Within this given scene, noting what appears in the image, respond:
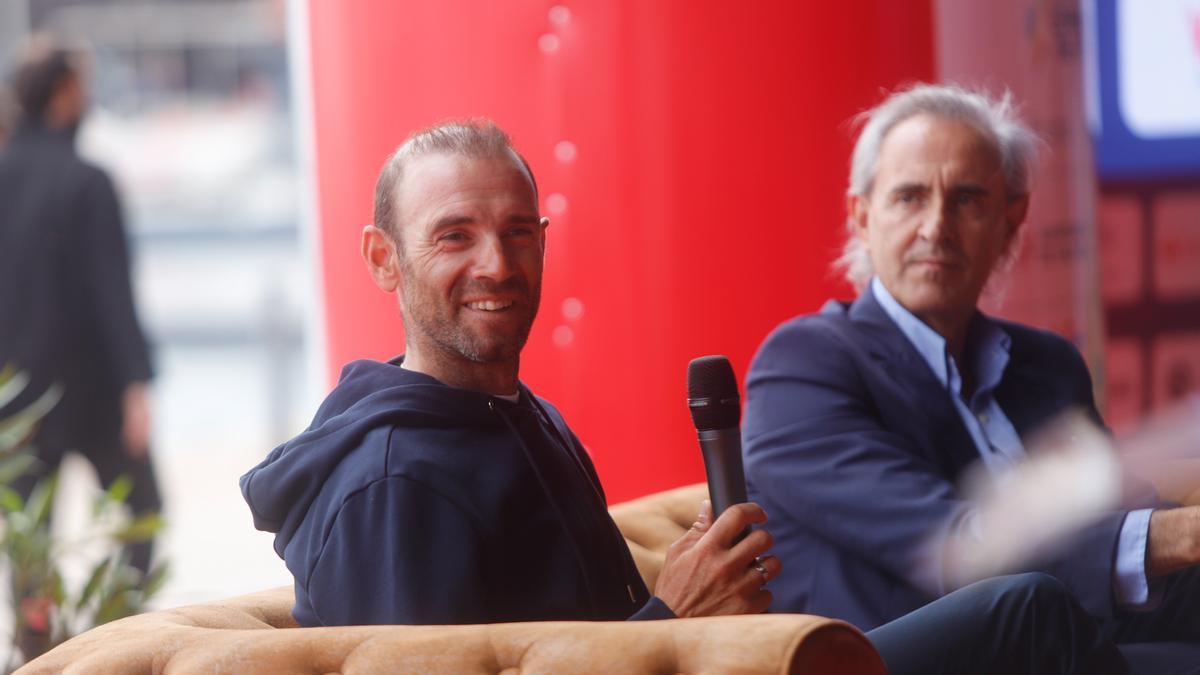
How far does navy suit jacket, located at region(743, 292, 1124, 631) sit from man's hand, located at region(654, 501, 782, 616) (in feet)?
1.78

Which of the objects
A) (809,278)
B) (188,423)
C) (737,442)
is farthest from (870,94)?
(188,423)

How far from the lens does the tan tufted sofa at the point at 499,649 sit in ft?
3.79

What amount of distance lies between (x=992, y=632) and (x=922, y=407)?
550mm

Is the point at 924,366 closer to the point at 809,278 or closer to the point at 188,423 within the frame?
the point at 809,278

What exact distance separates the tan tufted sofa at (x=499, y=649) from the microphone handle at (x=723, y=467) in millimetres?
178

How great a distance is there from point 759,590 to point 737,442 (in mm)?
137

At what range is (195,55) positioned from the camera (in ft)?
47.4

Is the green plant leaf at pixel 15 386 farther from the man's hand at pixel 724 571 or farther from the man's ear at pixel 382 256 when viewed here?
the man's hand at pixel 724 571

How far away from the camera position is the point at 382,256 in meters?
1.52

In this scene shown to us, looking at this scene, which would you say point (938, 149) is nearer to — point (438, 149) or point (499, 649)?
point (438, 149)

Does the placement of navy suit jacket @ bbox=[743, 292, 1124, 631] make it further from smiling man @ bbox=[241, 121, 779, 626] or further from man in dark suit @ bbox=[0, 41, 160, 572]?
man in dark suit @ bbox=[0, 41, 160, 572]

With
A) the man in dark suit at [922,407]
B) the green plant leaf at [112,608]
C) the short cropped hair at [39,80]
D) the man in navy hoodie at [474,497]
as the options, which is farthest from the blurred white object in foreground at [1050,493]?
the short cropped hair at [39,80]

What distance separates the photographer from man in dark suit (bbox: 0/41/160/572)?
3928mm

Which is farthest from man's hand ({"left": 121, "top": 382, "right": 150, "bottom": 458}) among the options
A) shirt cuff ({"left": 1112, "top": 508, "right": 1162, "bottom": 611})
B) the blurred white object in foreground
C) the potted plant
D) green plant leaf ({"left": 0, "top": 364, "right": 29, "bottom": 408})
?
shirt cuff ({"left": 1112, "top": 508, "right": 1162, "bottom": 611})
